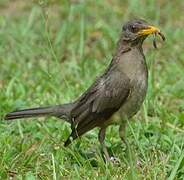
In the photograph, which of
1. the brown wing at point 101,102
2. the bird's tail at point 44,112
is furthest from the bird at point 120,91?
the bird's tail at point 44,112

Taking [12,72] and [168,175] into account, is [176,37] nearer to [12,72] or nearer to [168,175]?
[12,72]

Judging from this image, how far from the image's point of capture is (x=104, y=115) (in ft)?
23.9

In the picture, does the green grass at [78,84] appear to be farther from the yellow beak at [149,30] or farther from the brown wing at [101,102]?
the yellow beak at [149,30]

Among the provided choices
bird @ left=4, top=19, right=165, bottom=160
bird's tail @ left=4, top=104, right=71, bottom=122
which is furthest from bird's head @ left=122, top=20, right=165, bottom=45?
bird's tail @ left=4, top=104, right=71, bottom=122

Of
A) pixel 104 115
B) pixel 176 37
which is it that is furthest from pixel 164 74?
pixel 104 115

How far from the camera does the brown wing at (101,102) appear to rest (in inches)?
284

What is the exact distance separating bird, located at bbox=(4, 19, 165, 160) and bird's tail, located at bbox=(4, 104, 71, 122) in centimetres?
20

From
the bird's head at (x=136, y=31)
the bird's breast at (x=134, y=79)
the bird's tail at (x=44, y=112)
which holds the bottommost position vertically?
the bird's tail at (x=44, y=112)

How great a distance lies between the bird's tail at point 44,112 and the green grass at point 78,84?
0.19 metres

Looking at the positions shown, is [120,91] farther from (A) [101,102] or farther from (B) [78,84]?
(B) [78,84]

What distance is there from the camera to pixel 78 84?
9289mm

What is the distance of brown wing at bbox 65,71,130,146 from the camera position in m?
→ 7.20

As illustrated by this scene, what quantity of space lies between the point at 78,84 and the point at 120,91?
2.14m

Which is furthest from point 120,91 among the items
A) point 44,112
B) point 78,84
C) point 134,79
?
point 78,84
